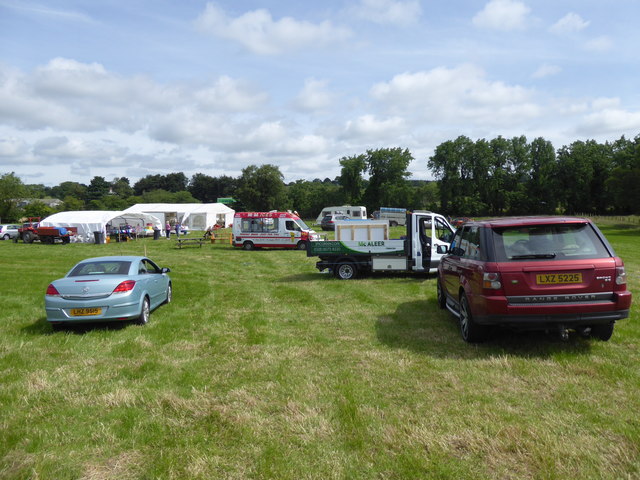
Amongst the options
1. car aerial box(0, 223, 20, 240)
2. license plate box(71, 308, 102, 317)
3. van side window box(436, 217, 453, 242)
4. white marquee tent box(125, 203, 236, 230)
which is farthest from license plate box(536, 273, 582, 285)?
white marquee tent box(125, 203, 236, 230)

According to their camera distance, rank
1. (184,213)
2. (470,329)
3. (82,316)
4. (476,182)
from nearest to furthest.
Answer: (470,329), (82,316), (184,213), (476,182)

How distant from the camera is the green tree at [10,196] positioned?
6612 centimetres

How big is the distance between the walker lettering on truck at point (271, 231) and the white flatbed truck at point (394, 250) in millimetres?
11992

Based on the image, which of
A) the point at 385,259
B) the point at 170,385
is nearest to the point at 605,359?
the point at 170,385

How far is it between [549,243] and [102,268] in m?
7.99

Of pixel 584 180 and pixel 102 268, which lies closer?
pixel 102 268

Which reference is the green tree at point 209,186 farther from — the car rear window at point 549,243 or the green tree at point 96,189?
the car rear window at point 549,243

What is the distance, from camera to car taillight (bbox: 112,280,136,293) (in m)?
8.17

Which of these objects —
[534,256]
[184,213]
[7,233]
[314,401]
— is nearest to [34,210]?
[7,233]

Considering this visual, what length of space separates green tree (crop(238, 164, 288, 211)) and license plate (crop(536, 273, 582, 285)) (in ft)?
240

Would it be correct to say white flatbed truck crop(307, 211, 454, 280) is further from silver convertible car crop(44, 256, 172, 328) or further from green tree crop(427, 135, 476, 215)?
green tree crop(427, 135, 476, 215)

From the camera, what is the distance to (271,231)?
27.5m

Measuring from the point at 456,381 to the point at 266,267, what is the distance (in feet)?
47.1

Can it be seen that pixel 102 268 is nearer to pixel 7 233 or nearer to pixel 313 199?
pixel 7 233
